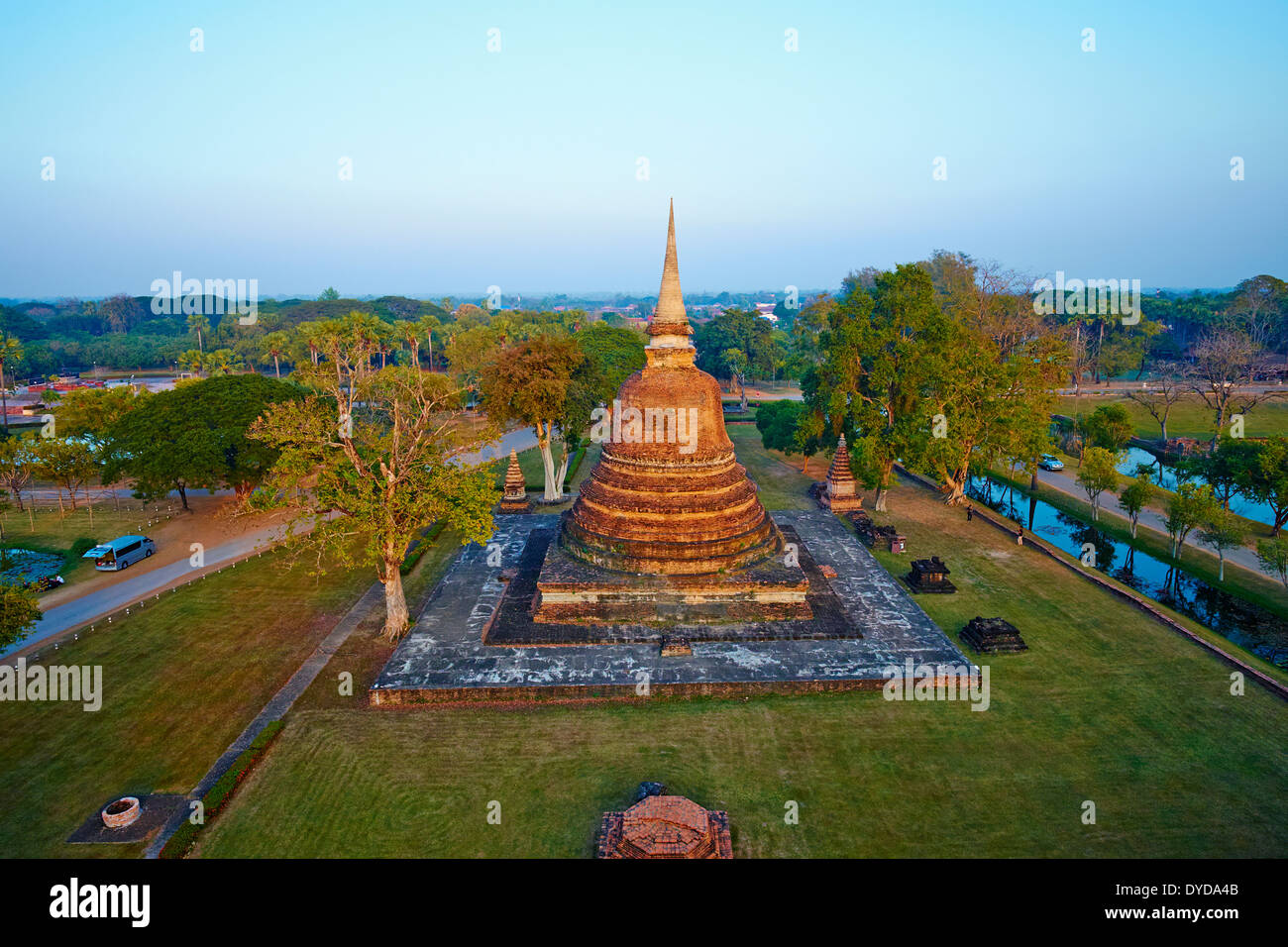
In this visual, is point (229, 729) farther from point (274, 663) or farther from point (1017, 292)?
point (1017, 292)

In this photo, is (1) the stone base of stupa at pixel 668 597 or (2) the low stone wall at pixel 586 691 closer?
(2) the low stone wall at pixel 586 691

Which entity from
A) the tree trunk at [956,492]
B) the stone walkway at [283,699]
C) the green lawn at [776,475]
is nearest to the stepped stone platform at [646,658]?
the stone walkway at [283,699]

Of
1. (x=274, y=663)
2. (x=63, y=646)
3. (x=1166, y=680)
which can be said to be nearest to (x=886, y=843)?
(x=1166, y=680)

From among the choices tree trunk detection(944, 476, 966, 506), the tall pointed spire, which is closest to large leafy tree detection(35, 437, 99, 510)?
the tall pointed spire

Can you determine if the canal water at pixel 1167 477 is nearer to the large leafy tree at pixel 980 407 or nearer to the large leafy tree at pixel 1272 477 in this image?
the large leafy tree at pixel 1272 477

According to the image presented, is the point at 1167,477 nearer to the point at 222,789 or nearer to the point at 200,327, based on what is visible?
the point at 222,789
